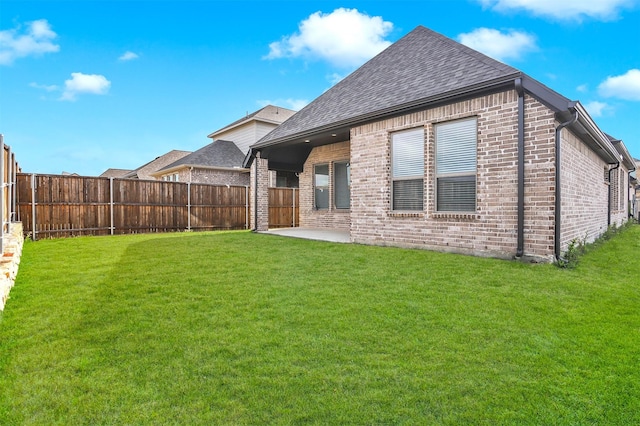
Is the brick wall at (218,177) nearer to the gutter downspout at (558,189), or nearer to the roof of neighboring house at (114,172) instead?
the gutter downspout at (558,189)

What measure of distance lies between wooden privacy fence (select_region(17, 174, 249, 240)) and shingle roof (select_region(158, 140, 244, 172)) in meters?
6.10

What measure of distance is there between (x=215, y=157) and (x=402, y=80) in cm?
1540

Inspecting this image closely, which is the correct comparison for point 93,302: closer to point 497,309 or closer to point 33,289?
point 33,289

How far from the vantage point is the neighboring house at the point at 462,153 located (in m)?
5.93

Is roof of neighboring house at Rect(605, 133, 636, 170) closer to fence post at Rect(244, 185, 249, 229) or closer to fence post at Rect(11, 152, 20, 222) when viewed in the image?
fence post at Rect(244, 185, 249, 229)

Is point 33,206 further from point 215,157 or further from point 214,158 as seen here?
point 215,157

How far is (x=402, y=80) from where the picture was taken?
889 cm

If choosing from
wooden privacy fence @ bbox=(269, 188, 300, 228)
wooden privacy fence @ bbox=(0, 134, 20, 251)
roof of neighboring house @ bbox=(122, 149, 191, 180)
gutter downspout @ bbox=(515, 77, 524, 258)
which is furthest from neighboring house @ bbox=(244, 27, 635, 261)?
roof of neighboring house @ bbox=(122, 149, 191, 180)

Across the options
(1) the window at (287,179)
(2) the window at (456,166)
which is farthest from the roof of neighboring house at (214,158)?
(2) the window at (456,166)

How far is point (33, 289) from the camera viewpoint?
4746 mm

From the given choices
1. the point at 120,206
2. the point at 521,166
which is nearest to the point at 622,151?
the point at 521,166

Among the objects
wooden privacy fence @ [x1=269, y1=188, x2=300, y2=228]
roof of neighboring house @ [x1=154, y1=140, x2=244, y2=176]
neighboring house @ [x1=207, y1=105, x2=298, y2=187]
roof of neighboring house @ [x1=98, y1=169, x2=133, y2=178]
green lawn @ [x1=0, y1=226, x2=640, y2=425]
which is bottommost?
green lawn @ [x1=0, y1=226, x2=640, y2=425]

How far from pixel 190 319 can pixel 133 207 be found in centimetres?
1081

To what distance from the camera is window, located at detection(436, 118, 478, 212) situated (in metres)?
6.82
